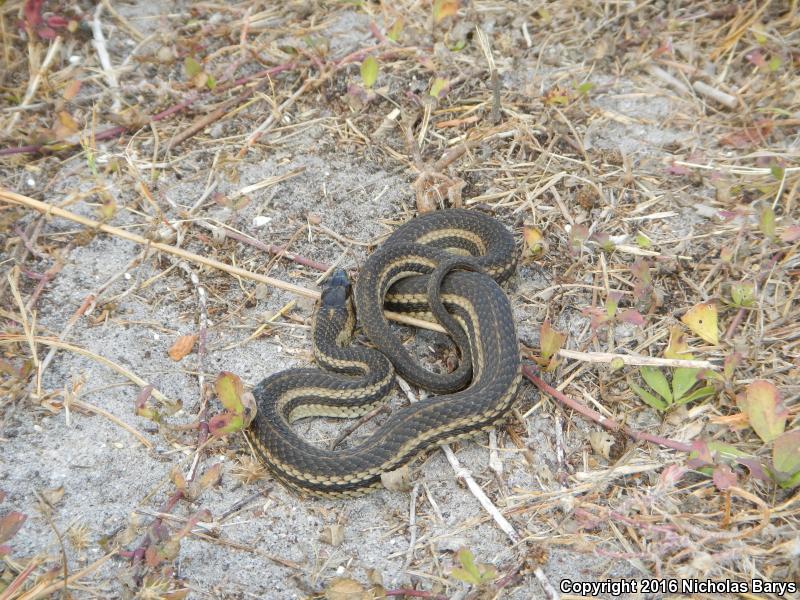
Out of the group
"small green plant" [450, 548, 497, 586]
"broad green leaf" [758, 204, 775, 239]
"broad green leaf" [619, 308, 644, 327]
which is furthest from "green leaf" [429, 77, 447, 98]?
"small green plant" [450, 548, 497, 586]

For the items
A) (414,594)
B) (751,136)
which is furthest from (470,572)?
(751,136)

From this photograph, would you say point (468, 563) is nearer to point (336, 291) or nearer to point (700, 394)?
point (700, 394)

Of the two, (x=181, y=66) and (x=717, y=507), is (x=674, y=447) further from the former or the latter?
(x=181, y=66)

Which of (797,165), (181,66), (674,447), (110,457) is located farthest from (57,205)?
(797,165)

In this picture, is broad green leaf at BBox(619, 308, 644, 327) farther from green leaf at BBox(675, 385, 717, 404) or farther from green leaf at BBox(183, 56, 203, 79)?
green leaf at BBox(183, 56, 203, 79)

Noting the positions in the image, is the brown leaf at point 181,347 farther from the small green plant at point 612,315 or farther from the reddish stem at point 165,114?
the small green plant at point 612,315
